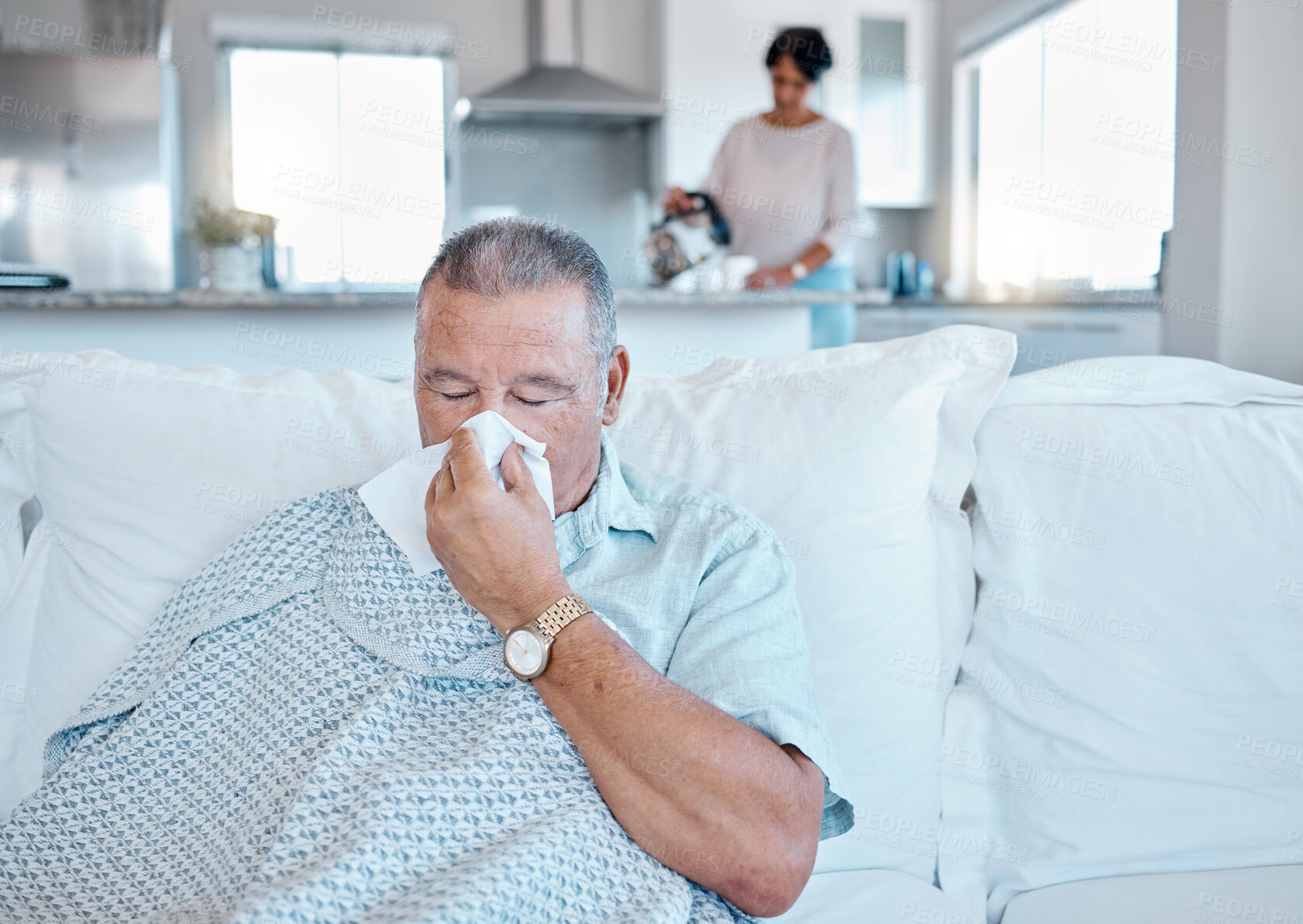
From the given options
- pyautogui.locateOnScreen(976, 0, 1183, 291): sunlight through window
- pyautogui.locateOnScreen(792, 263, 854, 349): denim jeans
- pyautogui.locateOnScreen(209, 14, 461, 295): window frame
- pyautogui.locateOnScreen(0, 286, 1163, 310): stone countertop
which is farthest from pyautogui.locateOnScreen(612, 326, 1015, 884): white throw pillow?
pyautogui.locateOnScreen(209, 14, 461, 295): window frame

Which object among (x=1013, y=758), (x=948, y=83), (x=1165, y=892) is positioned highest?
(x=948, y=83)

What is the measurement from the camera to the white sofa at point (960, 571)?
1213 millimetres

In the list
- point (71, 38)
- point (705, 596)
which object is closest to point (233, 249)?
point (705, 596)

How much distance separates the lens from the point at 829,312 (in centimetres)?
357

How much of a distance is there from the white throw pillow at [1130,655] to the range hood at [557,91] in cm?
437

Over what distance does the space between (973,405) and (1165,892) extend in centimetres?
58

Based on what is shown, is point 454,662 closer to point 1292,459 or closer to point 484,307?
point 484,307

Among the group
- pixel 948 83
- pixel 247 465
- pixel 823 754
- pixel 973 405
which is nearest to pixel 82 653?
pixel 247 465

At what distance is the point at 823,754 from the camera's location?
97 cm

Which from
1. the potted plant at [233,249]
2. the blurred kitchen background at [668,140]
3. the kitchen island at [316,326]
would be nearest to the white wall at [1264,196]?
the blurred kitchen background at [668,140]

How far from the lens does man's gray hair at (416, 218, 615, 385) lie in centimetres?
107

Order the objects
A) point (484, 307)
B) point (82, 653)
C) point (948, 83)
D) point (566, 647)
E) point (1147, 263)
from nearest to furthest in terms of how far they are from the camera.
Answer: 1. point (566, 647)
2. point (484, 307)
3. point (82, 653)
4. point (1147, 263)
5. point (948, 83)

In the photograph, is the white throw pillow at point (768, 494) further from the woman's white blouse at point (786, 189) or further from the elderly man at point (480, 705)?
the woman's white blouse at point (786, 189)

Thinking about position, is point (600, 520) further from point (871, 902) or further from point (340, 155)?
point (340, 155)
